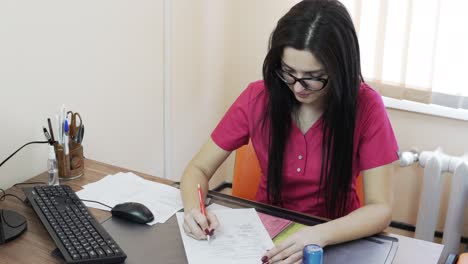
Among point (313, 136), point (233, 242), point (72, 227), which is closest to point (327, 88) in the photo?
point (313, 136)

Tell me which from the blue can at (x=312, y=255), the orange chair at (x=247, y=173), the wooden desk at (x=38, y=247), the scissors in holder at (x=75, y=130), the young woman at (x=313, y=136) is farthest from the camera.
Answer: the orange chair at (x=247, y=173)

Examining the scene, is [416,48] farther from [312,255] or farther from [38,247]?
[38,247]

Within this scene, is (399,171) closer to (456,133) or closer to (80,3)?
(456,133)

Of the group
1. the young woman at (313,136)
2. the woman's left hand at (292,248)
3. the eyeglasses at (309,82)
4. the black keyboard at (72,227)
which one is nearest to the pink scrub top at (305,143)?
the young woman at (313,136)

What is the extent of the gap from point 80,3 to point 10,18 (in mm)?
275

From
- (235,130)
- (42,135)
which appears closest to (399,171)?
(235,130)

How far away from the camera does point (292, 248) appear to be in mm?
1130

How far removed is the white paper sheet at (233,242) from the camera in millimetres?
1136

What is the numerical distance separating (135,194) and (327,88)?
589mm

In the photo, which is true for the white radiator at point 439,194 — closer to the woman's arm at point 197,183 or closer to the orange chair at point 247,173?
the orange chair at point 247,173

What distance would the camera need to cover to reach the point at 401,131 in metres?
2.27

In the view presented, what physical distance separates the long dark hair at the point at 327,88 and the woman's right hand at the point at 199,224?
0.34 meters

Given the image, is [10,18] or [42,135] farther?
[42,135]

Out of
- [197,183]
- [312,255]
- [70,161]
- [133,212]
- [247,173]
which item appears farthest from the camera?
[247,173]
